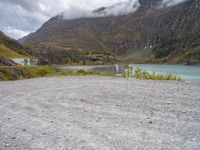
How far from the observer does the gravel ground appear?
8.20m

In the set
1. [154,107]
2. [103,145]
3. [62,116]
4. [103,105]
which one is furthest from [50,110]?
[103,145]

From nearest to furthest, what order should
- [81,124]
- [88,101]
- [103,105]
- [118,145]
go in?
[118,145], [81,124], [103,105], [88,101]

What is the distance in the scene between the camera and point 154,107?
42.7ft

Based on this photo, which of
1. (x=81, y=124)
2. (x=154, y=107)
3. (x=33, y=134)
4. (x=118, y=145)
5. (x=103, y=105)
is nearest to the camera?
(x=118, y=145)

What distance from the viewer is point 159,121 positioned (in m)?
10.5

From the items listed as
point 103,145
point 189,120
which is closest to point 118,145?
point 103,145

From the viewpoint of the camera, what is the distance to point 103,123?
10.4m

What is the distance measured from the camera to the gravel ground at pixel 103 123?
820 cm

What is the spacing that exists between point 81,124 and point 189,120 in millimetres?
3900

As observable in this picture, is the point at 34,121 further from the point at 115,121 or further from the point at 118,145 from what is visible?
the point at 118,145

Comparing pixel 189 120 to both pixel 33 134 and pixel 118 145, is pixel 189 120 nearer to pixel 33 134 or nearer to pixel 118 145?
pixel 118 145

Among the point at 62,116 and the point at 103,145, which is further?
the point at 62,116

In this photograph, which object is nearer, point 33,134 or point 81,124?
point 33,134

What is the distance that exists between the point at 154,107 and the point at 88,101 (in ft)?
12.6
